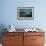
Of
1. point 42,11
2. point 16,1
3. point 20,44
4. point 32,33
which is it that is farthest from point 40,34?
point 16,1

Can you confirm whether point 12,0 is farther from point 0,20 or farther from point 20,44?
point 20,44

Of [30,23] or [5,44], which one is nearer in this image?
[5,44]

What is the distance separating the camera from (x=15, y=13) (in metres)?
4.25

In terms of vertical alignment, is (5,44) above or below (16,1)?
below

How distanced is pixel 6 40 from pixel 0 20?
0.86 meters

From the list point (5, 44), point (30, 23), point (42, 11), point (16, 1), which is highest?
point (16, 1)

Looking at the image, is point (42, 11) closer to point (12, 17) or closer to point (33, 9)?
point (33, 9)

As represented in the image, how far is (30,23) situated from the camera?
4.28 meters

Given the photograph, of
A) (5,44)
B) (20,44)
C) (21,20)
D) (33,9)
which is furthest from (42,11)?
(5,44)

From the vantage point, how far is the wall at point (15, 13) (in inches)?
166

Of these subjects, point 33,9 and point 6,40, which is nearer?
point 6,40

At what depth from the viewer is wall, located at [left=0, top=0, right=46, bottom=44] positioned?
13.9 feet

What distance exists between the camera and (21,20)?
168 inches

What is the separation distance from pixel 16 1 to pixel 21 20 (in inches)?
25.7
